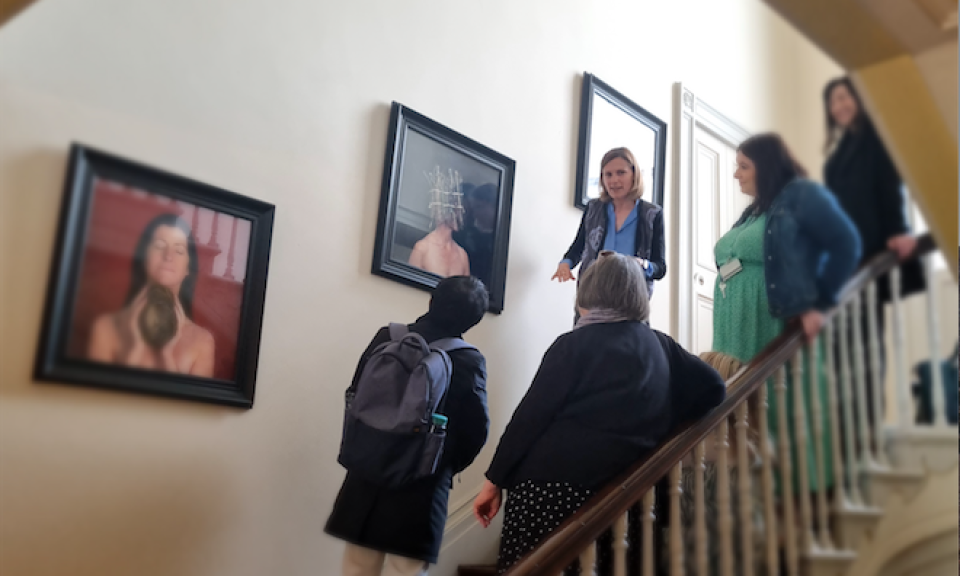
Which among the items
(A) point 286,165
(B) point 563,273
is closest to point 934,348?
(A) point 286,165

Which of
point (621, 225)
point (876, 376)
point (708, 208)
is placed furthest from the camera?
point (621, 225)

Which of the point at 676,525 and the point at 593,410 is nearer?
the point at 676,525

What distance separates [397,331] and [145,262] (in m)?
0.92

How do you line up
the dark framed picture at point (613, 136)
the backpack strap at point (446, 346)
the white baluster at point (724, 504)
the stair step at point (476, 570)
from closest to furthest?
the white baluster at point (724, 504) → the dark framed picture at point (613, 136) → the backpack strap at point (446, 346) → the stair step at point (476, 570)

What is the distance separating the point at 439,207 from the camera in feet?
6.55

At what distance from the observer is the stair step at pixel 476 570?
1.77 meters

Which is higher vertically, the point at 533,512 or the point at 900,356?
the point at 900,356

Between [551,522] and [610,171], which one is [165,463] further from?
[610,171]

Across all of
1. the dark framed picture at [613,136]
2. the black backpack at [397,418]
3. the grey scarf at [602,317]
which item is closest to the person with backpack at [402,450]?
the black backpack at [397,418]

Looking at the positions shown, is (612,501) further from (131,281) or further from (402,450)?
(131,281)

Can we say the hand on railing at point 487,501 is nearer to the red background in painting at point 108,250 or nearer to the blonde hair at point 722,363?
the blonde hair at point 722,363

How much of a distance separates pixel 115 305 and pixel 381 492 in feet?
3.05

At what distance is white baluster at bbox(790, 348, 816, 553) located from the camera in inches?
17.7

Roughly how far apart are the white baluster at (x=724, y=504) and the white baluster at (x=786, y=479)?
18cm
